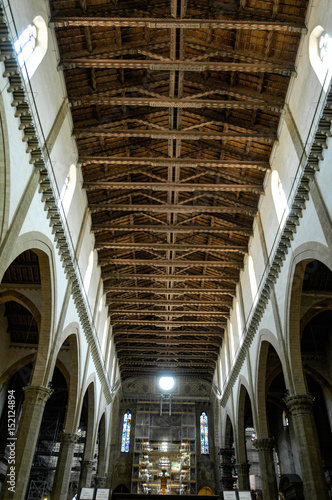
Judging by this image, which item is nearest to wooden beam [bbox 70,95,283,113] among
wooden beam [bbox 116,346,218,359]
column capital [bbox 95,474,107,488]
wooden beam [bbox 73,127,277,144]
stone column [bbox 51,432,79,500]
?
wooden beam [bbox 73,127,277,144]

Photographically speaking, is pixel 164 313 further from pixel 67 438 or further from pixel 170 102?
pixel 170 102

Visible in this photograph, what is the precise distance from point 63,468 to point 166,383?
21.6 m

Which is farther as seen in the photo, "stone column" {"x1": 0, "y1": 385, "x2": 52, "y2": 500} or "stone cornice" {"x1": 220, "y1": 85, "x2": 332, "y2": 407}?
"stone column" {"x1": 0, "y1": 385, "x2": 52, "y2": 500}

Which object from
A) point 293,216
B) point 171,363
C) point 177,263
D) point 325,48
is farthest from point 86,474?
point 325,48

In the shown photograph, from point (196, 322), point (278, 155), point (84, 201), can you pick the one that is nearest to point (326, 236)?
point (278, 155)

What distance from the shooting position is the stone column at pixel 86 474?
24.9 m

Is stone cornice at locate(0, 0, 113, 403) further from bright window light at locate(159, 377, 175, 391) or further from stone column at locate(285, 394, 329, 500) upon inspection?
bright window light at locate(159, 377, 175, 391)

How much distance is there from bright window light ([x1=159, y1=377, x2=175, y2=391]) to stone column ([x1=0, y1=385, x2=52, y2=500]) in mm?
26371

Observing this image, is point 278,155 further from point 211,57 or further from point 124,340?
point 124,340

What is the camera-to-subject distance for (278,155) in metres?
17.9

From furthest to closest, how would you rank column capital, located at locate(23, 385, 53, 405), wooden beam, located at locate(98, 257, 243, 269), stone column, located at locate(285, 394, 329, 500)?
wooden beam, located at locate(98, 257, 243, 269), column capital, located at locate(23, 385, 53, 405), stone column, located at locate(285, 394, 329, 500)

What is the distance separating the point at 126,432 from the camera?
38.1m

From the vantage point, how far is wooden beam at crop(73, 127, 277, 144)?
17781mm

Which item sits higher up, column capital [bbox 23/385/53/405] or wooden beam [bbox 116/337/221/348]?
wooden beam [bbox 116/337/221/348]
